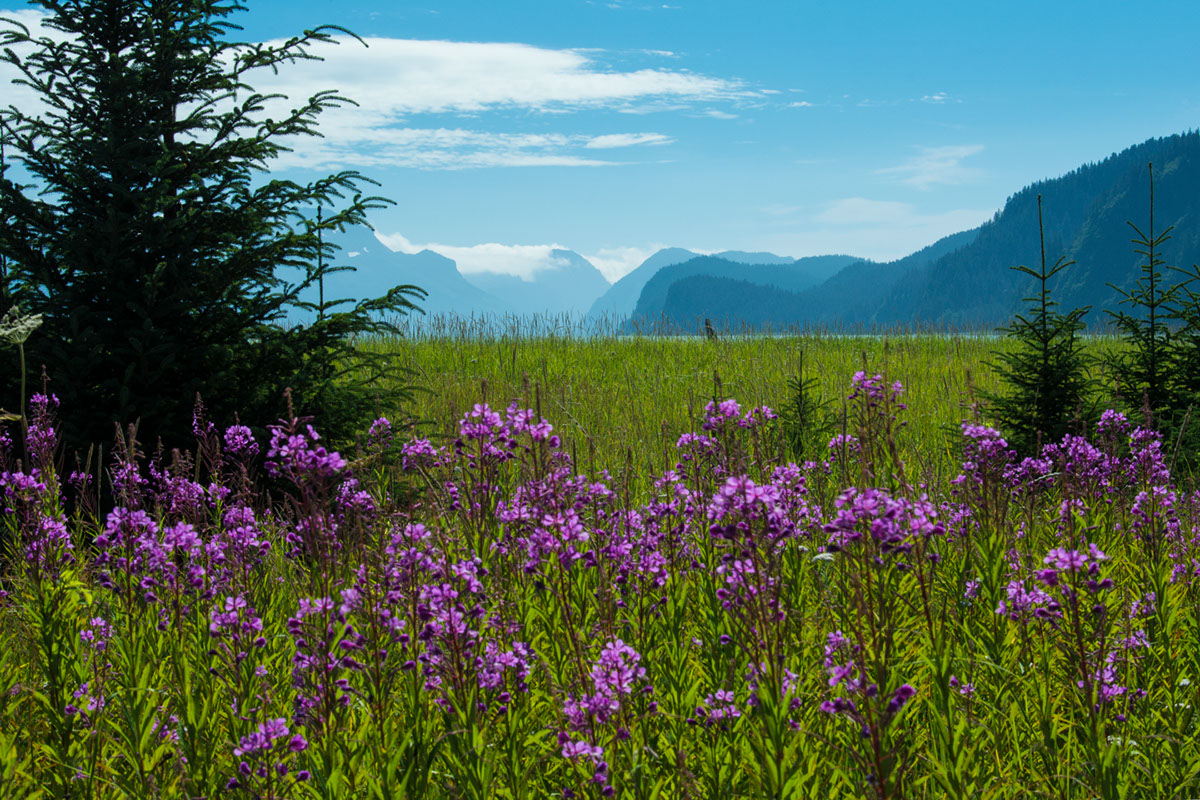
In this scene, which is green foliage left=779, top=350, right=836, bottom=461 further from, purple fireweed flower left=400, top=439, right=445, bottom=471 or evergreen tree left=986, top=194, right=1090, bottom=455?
purple fireweed flower left=400, top=439, right=445, bottom=471

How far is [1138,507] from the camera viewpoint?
414cm

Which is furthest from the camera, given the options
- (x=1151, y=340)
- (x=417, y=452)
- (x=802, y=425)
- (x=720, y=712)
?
(x=802, y=425)

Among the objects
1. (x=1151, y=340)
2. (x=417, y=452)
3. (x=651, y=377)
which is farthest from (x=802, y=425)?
(x=651, y=377)

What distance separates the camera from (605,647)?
98.6 inches

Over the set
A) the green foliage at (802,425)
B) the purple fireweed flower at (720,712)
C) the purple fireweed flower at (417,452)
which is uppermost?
the purple fireweed flower at (417,452)

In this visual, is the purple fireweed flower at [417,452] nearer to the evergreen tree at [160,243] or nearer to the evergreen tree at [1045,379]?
the evergreen tree at [160,243]

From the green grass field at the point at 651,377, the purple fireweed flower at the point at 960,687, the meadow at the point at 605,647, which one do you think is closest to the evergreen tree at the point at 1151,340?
the green grass field at the point at 651,377

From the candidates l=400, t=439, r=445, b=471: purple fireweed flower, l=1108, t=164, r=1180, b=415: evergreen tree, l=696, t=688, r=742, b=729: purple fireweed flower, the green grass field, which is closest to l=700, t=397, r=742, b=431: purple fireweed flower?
l=400, t=439, r=445, b=471: purple fireweed flower

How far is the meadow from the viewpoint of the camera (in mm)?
2109

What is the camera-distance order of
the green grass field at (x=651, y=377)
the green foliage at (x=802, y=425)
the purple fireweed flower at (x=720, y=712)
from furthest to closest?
1. the green grass field at (x=651, y=377)
2. the green foliage at (x=802, y=425)
3. the purple fireweed flower at (x=720, y=712)

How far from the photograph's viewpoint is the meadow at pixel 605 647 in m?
2.11

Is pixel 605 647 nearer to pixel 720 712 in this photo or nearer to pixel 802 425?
pixel 720 712

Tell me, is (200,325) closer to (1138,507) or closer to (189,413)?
(189,413)

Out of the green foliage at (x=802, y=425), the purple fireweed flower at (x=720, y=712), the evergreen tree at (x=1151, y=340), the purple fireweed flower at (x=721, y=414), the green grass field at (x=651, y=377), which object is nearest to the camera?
the purple fireweed flower at (x=720, y=712)
